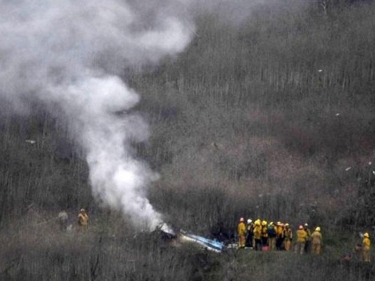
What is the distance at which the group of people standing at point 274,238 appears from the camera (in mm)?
24438

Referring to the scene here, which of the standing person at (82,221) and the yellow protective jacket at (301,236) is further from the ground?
the standing person at (82,221)

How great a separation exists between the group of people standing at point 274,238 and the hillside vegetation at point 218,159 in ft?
3.76

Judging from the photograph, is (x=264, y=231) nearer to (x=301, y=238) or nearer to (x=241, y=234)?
(x=241, y=234)

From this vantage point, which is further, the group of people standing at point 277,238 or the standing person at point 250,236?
the standing person at point 250,236

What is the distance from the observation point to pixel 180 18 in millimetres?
41094

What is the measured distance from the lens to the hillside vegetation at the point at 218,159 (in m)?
23.2

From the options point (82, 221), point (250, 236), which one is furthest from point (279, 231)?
point (82, 221)

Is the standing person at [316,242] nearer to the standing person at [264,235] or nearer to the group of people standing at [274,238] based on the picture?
the group of people standing at [274,238]

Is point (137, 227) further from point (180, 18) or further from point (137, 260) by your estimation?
point (180, 18)

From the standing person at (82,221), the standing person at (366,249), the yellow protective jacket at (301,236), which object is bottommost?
the standing person at (366,249)

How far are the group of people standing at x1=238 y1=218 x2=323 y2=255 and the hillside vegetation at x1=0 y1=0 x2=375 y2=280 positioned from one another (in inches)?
45.1

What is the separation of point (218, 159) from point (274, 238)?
7.95 metres

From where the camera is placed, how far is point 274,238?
81.0ft

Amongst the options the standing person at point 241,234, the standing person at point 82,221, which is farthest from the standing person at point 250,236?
the standing person at point 82,221
